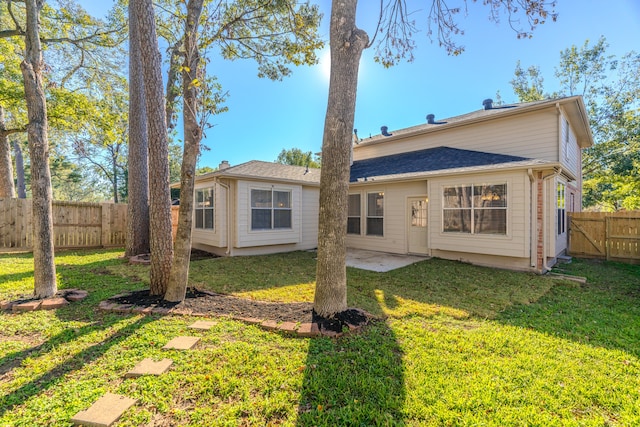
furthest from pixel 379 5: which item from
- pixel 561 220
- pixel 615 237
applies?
pixel 615 237

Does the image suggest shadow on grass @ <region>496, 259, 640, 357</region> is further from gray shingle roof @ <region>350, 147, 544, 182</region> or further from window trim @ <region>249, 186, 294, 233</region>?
window trim @ <region>249, 186, 294, 233</region>

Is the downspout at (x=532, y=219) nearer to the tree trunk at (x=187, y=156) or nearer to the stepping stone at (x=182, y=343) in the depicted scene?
the tree trunk at (x=187, y=156)

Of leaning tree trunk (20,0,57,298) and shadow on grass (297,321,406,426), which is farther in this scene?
leaning tree trunk (20,0,57,298)

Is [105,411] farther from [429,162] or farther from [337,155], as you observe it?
[429,162]

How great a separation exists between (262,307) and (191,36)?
4.12 m

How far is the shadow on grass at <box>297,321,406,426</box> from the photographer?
197 cm

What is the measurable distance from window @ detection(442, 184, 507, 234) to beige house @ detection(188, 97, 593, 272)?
24mm

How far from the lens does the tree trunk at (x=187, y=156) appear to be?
4059 millimetres

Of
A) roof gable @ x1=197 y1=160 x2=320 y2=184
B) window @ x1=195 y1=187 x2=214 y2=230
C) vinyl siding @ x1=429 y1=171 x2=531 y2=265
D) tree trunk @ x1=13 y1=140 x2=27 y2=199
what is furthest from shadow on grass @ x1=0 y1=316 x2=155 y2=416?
tree trunk @ x1=13 y1=140 x2=27 y2=199

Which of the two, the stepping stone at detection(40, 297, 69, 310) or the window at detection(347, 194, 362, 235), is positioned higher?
the window at detection(347, 194, 362, 235)

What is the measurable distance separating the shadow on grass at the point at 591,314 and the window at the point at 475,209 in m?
2.08

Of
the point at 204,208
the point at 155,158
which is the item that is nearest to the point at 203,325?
the point at 155,158

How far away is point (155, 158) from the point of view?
465cm

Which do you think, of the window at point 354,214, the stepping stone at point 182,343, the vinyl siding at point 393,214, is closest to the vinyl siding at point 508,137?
the vinyl siding at point 393,214
